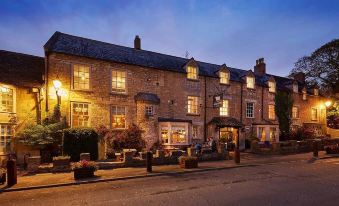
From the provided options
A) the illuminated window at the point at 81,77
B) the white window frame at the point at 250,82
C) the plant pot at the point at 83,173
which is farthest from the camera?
the white window frame at the point at 250,82

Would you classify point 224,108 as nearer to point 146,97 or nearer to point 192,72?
point 192,72

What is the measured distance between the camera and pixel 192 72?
26031 mm

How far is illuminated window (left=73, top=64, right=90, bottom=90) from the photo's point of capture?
20019 millimetres

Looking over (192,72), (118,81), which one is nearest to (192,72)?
(192,72)

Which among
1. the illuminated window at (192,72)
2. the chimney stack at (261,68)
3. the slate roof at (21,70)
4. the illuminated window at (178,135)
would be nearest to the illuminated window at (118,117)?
the illuminated window at (178,135)

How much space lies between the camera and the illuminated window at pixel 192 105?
25653 mm

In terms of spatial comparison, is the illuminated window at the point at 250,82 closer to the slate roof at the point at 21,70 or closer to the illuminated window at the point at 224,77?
the illuminated window at the point at 224,77

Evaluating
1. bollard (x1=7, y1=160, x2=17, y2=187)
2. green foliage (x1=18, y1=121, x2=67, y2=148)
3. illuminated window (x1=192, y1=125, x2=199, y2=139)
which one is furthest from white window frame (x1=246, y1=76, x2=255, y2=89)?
bollard (x1=7, y1=160, x2=17, y2=187)

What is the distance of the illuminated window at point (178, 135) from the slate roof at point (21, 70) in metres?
11.3

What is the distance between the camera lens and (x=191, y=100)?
25.9m

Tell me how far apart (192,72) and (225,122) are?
581 cm

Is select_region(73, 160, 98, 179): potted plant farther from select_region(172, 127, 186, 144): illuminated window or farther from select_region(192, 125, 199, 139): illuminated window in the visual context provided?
select_region(192, 125, 199, 139): illuminated window

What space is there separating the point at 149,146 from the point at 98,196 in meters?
12.9

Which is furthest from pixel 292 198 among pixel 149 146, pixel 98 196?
pixel 149 146
